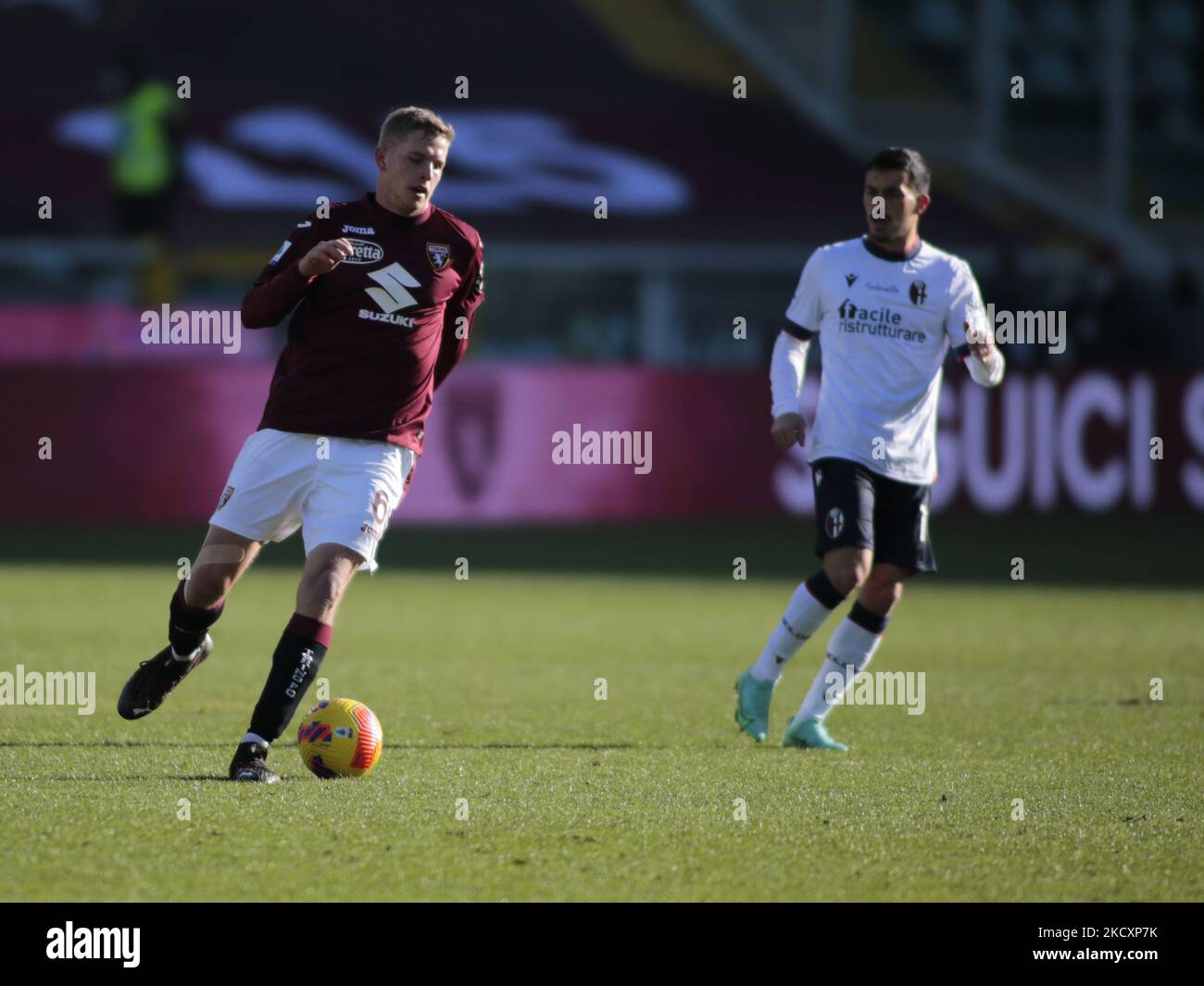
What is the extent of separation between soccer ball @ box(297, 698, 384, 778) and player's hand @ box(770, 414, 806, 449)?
182cm

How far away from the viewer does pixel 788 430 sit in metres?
7.37

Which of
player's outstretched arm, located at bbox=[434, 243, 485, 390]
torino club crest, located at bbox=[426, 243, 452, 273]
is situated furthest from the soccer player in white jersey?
torino club crest, located at bbox=[426, 243, 452, 273]

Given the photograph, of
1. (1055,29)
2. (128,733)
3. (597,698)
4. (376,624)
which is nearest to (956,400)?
(376,624)

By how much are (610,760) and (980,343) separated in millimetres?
2035

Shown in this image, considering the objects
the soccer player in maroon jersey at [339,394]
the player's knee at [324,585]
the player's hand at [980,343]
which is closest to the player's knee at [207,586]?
the soccer player in maroon jersey at [339,394]

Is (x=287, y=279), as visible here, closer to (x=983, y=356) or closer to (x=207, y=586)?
(x=207, y=586)

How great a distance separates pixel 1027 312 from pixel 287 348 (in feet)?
44.4

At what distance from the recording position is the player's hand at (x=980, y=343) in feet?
24.4

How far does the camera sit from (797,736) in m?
7.52

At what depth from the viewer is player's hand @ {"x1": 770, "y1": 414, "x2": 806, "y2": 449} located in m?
7.33

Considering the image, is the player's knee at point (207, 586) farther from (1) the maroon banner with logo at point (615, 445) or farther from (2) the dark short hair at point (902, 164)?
(1) the maroon banner with logo at point (615, 445)

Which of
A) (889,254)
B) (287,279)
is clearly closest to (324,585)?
(287,279)

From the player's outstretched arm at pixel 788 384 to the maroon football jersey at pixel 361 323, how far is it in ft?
4.44

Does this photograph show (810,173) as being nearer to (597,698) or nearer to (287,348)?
(597,698)
